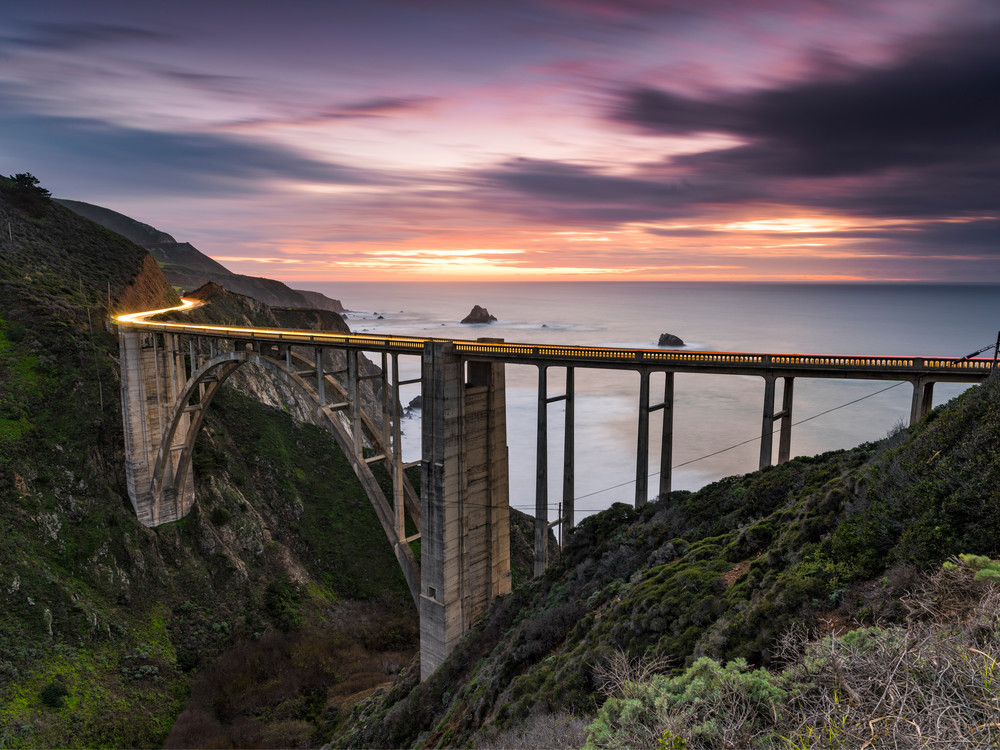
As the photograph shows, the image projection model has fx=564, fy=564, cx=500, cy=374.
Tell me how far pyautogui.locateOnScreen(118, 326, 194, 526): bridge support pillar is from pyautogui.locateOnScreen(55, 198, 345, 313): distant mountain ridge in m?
94.5

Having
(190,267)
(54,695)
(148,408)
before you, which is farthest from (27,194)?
(190,267)

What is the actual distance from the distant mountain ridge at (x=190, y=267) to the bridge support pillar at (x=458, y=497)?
380 feet

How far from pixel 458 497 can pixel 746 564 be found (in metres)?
13.2

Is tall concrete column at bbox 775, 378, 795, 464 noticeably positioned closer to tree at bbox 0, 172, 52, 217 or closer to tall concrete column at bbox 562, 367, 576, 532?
tall concrete column at bbox 562, 367, 576, 532

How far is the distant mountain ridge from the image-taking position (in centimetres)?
13525

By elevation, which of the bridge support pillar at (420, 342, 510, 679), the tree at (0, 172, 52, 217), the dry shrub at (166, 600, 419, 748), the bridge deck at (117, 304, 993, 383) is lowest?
the dry shrub at (166, 600, 419, 748)

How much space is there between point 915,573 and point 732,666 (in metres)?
3.46

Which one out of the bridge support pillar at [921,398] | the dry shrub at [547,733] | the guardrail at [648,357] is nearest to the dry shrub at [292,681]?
the guardrail at [648,357]

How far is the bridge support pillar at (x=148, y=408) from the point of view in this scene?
36.1m

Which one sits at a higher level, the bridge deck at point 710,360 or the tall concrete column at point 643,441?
the bridge deck at point 710,360

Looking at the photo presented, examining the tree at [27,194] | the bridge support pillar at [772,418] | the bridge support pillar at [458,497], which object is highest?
the tree at [27,194]

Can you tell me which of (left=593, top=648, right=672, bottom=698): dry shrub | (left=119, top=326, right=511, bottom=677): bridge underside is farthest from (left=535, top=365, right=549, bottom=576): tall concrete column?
(left=593, top=648, right=672, bottom=698): dry shrub

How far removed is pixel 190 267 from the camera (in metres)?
159

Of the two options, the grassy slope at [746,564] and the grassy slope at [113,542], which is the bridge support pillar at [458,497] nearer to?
the grassy slope at [746,564]
